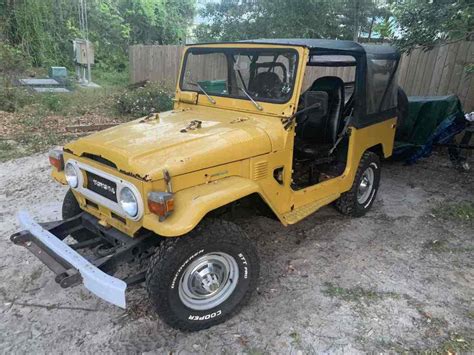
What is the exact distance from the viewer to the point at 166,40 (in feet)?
67.5

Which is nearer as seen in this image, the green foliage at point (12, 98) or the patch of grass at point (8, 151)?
the patch of grass at point (8, 151)

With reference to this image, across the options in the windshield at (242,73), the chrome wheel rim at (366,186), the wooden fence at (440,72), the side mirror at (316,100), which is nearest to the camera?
the side mirror at (316,100)

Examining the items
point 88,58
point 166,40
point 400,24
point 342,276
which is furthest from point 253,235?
point 166,40

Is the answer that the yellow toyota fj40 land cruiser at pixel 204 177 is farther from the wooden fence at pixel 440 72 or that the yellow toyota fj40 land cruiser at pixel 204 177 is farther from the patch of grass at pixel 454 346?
the wooden fence at pixel 440 72

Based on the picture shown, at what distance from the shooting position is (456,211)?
16.3 feet

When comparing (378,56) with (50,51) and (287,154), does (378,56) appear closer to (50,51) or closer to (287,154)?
(287,154)

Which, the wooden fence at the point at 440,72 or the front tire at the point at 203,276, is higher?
the wooden fence at the point at 440,72

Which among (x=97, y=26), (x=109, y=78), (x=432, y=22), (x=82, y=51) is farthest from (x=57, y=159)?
(x=97, y=26)

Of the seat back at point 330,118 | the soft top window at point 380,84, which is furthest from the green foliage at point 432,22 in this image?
the seat back at point 330,118

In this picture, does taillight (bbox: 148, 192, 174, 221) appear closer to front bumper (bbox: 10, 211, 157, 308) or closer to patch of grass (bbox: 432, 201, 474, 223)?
front bumper (bbox: 10, 211, 157, 308)

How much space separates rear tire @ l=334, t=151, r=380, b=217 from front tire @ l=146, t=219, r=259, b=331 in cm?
197

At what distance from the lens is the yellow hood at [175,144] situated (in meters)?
2.63

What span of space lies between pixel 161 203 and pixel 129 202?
348 mm

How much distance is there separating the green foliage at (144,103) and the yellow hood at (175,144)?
6.04 meters
